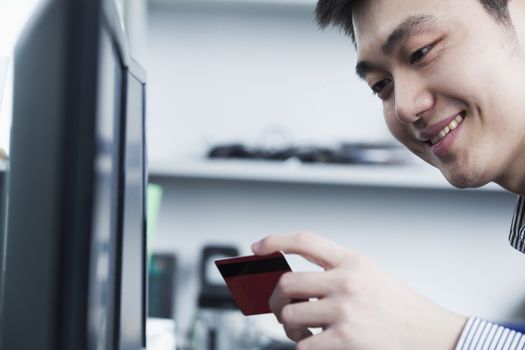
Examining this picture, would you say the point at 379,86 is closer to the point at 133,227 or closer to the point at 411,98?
the point at 411,98

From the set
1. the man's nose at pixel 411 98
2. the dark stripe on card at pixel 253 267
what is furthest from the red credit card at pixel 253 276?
the man's nose at pixel 411 98

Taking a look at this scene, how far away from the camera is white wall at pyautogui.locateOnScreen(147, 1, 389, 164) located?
1821 millimetres

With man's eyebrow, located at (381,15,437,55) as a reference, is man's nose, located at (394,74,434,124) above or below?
below

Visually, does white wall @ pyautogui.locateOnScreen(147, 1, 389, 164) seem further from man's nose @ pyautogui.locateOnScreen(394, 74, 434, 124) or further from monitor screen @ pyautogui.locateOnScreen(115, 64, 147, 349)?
monitor screen @ pyautogui.locateOnScreen(115, 64, 147, 349)

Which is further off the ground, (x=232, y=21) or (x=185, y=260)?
(x=232, y=21)

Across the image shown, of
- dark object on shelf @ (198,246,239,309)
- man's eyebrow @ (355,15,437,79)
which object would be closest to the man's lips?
man's eyebrow @ (355,15,437,79)

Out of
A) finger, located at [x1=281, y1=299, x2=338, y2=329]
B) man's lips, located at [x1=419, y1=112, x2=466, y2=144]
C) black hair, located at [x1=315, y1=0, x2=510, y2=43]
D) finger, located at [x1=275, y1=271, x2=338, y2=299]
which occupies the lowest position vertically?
finger, located at [x1=281, y1=299, x2=338, y2=329]

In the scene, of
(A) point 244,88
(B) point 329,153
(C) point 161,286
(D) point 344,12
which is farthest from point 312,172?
(D) point 344,12

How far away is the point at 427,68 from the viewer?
781 millimetres

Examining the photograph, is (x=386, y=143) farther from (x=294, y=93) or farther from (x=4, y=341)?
(x=4, y=341)

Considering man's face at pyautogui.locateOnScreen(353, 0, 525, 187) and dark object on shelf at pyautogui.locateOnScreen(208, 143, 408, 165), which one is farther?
dark object on shelf at pyautogui.locateOnScreen(208, 143, 408, 165)

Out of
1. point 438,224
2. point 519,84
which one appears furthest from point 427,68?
point 438,224

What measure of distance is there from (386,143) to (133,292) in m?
1.20

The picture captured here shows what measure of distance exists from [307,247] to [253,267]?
53mm
